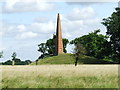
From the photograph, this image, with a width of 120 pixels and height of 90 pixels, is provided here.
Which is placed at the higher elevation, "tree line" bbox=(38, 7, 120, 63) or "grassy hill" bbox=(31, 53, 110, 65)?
"tree line" bbox=(38, 7, 120, 63)

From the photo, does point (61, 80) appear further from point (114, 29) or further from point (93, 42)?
point (93, 42)

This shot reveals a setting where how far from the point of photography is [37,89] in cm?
1408

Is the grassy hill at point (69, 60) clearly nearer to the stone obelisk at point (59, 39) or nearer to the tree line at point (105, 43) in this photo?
the tree line at point (105, 43)

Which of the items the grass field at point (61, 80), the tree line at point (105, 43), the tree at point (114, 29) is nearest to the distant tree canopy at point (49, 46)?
the tree line at point (105, 43)

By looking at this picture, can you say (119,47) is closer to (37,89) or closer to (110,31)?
(110,31)

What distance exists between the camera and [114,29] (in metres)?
97.5

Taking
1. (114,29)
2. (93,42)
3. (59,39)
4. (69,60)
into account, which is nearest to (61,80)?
(114,29)

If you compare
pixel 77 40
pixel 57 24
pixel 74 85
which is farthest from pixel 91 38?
pixel 74 85

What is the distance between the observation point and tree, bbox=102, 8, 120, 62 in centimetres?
9756

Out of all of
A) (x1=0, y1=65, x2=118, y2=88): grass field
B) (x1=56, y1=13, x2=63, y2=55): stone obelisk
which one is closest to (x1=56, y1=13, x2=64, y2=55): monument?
(x1=56, y1=13, x2=63, y2=55): stone obelisk

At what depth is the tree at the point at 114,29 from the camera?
320 feet

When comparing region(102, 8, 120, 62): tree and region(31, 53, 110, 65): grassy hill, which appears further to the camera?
region(31, 53, 110, 65): grassy hill

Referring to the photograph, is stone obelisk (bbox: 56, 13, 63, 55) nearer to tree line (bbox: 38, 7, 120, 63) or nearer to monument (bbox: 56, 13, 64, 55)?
monument (bbox: 56, 13, 64, 55)

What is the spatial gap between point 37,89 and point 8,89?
1.15 meters
